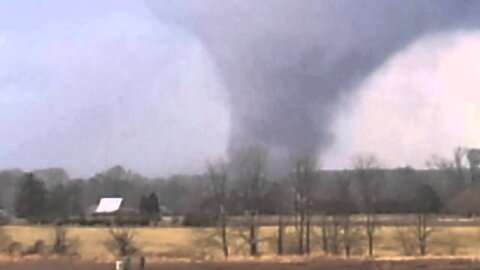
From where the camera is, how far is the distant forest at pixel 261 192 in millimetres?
88375

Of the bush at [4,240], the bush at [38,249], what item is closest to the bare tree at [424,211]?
the bush at [38,249]

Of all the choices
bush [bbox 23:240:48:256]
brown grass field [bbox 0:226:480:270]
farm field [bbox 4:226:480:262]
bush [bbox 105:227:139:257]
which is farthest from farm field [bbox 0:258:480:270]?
farm field [bbox 4:226:480:262]

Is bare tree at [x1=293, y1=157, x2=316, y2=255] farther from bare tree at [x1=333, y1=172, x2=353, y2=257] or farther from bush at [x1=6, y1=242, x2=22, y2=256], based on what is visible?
bush at [x1=6, y1=242, x2=22, y2=256]

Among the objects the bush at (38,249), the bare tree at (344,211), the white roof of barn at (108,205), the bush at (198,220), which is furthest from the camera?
the white roof of barn at (108,205)

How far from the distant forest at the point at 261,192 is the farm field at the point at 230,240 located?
548 cm

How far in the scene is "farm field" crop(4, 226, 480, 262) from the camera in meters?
64.5

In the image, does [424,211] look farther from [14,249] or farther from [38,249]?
[14,249]

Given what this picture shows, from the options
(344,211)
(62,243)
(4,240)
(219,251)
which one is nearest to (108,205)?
(344,211)

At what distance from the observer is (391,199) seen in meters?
104

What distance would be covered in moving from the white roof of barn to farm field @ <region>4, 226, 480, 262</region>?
13678mm

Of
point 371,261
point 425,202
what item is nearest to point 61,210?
point 425,202

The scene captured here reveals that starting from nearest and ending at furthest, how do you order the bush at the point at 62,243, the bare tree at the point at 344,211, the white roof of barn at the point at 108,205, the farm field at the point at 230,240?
the bush at the point at 62,243
the farm field at the point at 230,240
the bare tree at the point at 344,211
the white roof of barn at the point at 108,205

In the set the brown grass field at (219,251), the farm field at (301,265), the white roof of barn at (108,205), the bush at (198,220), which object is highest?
the white roof of barn at (108,205)

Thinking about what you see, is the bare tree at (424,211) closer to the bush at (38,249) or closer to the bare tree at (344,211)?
the bare tree at (344,211)
